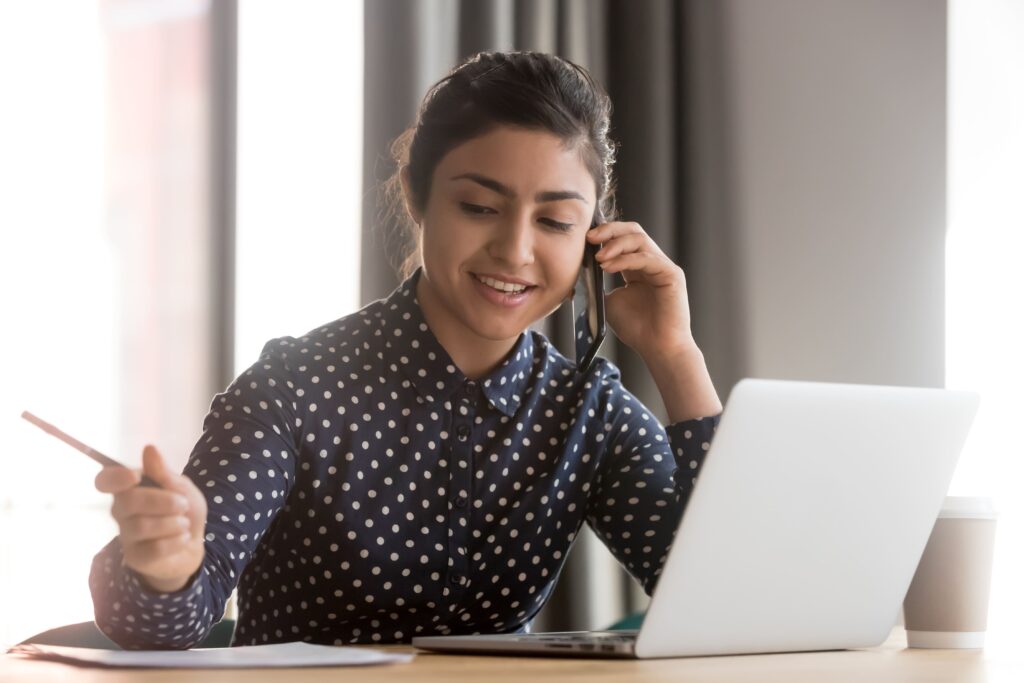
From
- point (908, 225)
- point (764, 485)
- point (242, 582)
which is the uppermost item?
point (908, 225)

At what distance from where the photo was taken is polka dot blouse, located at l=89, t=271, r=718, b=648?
4.62 ft

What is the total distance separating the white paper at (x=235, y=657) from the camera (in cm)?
86

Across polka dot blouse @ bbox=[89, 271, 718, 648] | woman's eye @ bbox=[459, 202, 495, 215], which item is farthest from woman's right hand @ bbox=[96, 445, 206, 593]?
woman's eye @ bbox=[459, 202, 495, 215]

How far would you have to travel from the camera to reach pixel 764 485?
3.06 feet

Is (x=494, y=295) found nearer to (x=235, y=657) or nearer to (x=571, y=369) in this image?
(x=571, y=369)

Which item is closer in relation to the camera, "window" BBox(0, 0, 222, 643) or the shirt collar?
the shirt collar

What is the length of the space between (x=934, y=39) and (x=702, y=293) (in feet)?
2.53

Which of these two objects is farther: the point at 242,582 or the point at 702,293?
the point at 702,293

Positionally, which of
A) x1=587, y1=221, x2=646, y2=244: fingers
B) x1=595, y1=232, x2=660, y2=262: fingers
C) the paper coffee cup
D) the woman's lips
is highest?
x1=587, y1=221, x2=646, y2=244: fingers

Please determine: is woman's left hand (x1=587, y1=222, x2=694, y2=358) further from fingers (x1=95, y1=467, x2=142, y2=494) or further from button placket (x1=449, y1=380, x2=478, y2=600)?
fingers (x1=95, y1=467, x2=142, y2=494)

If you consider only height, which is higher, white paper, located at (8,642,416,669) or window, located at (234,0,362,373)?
window, located at (234,0,362,373)

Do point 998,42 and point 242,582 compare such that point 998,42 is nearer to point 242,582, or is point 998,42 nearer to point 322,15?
point 322,15

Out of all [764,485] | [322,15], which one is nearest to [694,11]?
[322,15]

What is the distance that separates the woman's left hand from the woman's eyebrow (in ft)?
0.26
